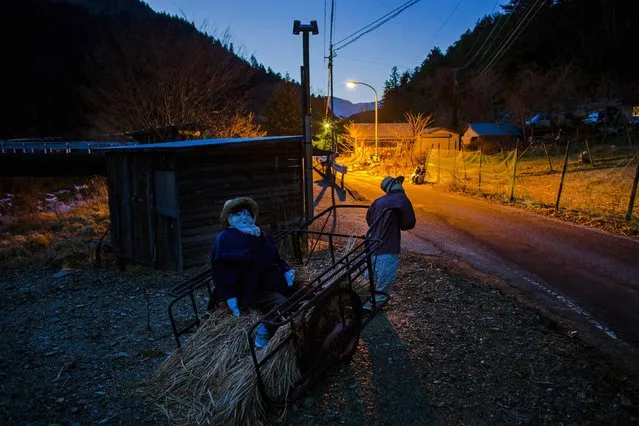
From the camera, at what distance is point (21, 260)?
10.5m

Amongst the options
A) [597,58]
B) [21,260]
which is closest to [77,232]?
[21,260]

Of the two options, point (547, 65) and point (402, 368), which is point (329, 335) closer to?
point (402, 368)

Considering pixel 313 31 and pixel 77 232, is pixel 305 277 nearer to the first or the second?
pixel 313 31

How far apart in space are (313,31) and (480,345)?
762 centimetres

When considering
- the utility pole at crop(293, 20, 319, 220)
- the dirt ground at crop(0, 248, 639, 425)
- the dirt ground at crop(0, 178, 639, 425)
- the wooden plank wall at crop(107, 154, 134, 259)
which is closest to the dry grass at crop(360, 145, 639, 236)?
the dirt ground at crop(0, 178, 639, 425)

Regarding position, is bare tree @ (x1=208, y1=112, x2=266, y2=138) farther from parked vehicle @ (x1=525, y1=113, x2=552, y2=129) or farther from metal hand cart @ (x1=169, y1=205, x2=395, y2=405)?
parked vehicle @ (x1=525, y1=113, x2=552, y2=129)

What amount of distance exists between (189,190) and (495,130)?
44.2 metres

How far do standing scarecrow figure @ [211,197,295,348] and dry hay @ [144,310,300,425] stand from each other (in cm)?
16

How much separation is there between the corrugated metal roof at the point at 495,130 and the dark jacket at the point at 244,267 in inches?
1805

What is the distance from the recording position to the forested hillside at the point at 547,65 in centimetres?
4281

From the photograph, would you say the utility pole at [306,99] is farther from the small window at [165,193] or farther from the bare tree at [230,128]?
the bare tree at [230,128]

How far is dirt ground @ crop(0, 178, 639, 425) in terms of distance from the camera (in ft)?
11.7

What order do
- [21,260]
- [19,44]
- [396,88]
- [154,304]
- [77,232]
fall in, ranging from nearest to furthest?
[154,304] → [21,260] → [77,232] → [19,44] → [396,88]

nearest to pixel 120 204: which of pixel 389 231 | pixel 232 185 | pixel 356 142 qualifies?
pixel 232 185
